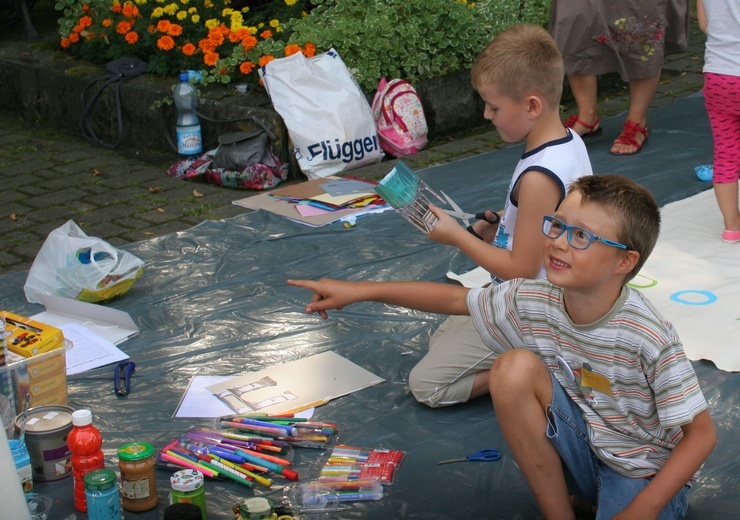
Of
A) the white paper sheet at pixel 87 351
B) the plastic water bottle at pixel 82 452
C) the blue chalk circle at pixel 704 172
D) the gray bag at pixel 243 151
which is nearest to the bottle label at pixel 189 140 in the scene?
the gray bag at pixel 243 151

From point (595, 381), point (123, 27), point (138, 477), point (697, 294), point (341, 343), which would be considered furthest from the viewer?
point (123, 27)

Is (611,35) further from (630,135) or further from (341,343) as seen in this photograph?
(341,343)

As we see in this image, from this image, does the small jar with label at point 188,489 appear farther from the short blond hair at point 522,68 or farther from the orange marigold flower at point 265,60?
the orange marigold flower at point 265,60

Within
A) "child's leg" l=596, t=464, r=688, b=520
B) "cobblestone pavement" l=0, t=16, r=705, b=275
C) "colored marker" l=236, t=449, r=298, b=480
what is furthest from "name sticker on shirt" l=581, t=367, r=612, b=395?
"cobblestone pavement" l=0, t=16, r=705, b=275

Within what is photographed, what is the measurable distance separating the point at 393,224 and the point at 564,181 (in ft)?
6.06

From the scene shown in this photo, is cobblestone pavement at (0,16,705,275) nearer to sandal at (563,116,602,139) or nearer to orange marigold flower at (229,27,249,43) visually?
sandal at (563,116,602,139)

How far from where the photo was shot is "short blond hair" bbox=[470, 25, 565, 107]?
113 inches

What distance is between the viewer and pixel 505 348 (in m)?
2.51

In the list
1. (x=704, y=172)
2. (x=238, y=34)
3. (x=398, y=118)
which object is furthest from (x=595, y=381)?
(x=238, y=34)

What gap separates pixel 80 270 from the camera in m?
3.83

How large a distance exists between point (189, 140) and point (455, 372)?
10.6 feet

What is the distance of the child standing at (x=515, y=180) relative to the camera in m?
2.80

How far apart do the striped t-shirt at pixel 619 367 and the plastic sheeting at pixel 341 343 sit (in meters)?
0.35

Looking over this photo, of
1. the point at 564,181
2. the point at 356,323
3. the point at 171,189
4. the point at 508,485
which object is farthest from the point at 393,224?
the point at 508,485
